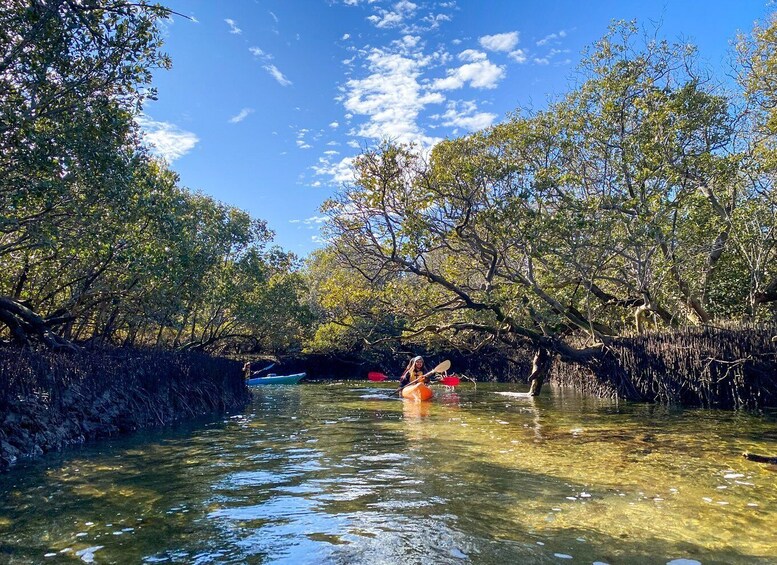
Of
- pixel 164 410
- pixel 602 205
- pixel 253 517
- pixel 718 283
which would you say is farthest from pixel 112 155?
pixel 718 283

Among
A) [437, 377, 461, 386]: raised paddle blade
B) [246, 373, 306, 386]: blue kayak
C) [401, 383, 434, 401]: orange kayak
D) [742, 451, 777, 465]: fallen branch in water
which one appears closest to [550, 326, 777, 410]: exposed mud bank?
[437, 377, 461, 386]: raised paddle blade

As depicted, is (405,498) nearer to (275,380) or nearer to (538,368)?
(538,368)

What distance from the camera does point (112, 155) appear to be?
10.7 m

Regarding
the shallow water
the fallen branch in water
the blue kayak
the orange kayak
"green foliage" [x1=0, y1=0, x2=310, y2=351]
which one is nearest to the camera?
the shallow water

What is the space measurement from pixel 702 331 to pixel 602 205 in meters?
4.71

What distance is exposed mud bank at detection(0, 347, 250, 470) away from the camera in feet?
31.0

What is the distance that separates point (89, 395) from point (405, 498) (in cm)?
826

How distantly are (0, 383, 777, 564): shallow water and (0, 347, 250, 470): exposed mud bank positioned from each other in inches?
28.8

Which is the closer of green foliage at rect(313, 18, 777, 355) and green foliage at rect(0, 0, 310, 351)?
green foliage at rect(0, 0, 310, 351)

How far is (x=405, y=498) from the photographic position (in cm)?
651

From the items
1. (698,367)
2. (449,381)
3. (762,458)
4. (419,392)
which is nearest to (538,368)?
(449,381)

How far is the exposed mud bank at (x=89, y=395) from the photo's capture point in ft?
31.0

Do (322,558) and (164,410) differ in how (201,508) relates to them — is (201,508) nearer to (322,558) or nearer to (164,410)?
(322,558)

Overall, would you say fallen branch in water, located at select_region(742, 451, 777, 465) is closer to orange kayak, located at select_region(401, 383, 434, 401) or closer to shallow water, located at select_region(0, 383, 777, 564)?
shallow water, located at select_region(0, 383, 777, 564)
